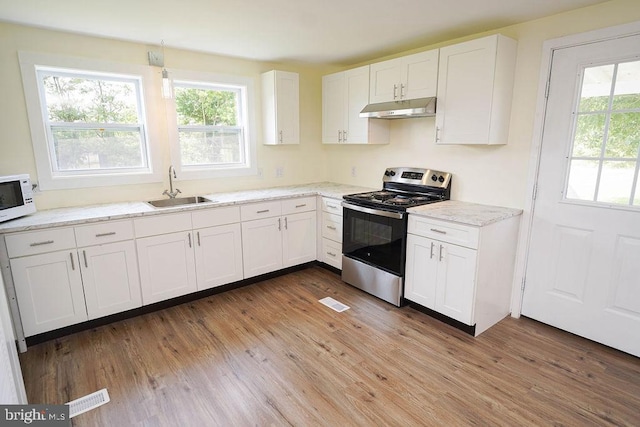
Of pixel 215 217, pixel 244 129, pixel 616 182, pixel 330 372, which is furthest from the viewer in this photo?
pixel 244 129

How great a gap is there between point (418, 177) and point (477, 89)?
1014 mm

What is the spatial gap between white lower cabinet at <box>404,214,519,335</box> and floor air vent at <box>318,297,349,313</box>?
23.8 inches

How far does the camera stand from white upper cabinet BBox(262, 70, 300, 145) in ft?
12.3

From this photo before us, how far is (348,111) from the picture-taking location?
12.5 feet

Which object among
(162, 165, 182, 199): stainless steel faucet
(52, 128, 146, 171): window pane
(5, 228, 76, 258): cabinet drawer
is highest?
(52, 128, 146, 171): window pane

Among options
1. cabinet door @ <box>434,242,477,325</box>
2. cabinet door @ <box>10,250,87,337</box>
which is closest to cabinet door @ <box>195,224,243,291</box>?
cabinet door @ <box>10,250,87,337</box>

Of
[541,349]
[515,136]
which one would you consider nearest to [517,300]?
[541,349]

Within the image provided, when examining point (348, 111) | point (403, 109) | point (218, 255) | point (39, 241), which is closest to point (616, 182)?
point (403, 109)

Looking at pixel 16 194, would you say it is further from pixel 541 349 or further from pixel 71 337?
pixel 541 349

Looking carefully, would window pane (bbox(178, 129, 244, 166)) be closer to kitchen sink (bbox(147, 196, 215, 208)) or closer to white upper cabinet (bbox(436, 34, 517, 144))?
kitchen sink (bbox(147, 196, 215, 208))

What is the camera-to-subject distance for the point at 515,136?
9.06ft

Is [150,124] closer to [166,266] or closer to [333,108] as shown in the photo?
[166,266]

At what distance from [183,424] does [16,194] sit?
6.73 feet

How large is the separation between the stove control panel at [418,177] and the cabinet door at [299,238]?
0.96m
